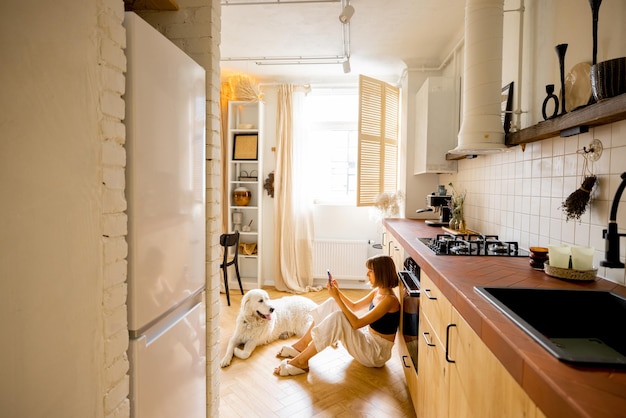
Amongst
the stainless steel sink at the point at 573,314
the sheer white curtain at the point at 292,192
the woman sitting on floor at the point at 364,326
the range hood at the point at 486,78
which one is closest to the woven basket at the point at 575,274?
the stainless steel sink at the point at 573,314

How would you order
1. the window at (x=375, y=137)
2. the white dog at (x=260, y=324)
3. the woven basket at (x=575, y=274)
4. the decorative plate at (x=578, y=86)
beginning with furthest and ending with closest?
the window at (x=375, y=137), the white dog at (x=260, y=324), the decorative plate at (x=578, y=86), the woven basket at (x=575, y=274)

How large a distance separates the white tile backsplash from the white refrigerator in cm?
161

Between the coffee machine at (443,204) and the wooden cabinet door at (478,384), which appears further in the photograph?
the coffee machine at (443,204)

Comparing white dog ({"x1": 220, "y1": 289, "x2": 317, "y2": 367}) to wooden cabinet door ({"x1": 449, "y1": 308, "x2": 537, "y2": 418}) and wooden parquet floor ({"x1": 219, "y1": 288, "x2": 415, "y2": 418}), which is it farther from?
wooden cabinet door ({"x1": 449, "y1": 308, "x2": 537, "y2": 418})

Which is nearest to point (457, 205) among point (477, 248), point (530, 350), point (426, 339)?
point (477, 248)

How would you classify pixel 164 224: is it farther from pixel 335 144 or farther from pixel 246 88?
pixel 335 144

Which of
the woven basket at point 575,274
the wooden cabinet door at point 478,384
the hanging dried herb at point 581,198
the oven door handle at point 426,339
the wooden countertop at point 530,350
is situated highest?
the hanging dried herb at point 581,198

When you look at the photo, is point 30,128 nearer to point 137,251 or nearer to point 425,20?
point 137,251

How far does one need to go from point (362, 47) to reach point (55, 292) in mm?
3295

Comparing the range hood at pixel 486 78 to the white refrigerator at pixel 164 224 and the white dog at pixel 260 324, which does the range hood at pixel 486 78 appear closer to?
the white refrigerator at pixel 164 224

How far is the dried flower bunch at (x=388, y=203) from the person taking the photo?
3.85 meters

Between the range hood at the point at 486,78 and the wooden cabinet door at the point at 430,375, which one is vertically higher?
the range hood at the point at 486,78

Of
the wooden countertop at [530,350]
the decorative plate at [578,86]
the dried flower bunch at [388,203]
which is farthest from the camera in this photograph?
the dried flower bunch at [388,203]

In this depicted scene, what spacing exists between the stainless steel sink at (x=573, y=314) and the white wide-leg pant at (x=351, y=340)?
4.25 feet
